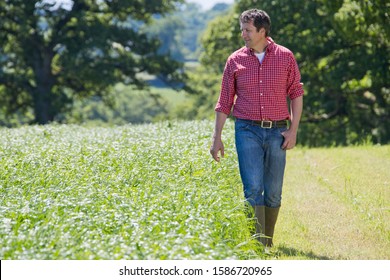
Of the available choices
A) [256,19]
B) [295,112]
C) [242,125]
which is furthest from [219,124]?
[256,19]

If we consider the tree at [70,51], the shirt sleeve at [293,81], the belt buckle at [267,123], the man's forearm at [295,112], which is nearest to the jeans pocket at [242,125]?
the belt buckle at [267,123]

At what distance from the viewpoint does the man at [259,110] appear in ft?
27.0

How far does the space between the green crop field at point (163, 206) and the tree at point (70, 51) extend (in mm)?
22240

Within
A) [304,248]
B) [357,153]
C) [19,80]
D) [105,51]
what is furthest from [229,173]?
[19,80]

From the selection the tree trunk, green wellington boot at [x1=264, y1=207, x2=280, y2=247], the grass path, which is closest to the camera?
the grass path

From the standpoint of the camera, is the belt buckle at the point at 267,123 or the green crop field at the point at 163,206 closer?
the green crop field at the point at 163,206

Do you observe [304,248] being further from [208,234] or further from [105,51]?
[105,51]

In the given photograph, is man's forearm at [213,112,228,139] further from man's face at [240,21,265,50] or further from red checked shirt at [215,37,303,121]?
man's face at [240,21,265,50]

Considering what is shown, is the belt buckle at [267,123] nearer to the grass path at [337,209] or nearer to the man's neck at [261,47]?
the man's neck at [261,47]

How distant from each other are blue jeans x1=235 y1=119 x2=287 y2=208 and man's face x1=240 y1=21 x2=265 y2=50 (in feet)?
2.79

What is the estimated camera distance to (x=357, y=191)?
12281mm

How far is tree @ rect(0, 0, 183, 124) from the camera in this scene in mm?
36844

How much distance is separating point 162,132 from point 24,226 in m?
10.5

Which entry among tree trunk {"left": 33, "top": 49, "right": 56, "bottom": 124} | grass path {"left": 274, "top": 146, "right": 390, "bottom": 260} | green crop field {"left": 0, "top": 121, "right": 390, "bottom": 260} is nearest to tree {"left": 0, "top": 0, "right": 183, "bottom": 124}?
tree trunk {"left": 33, "top": 49, "right": 56, "bottom": 124}
